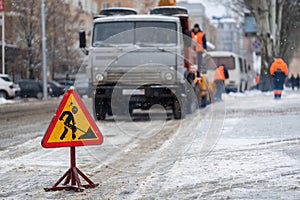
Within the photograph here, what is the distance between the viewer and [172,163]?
8.63 m

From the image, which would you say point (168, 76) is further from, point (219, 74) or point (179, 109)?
point (219, 74)

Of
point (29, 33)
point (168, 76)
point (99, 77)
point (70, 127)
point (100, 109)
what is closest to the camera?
point (70, 127)

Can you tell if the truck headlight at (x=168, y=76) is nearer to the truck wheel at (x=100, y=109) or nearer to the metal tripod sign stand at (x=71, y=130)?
the truck wheel at (x=100, y=109)

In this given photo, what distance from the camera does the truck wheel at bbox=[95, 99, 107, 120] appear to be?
15.5m

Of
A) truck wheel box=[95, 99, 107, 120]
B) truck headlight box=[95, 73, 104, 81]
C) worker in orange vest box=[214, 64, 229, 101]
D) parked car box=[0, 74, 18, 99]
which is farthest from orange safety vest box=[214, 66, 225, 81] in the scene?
parked car box=[0, 74, 18, 99]

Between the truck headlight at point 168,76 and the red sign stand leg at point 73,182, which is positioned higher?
the truck headlight at point 168,76

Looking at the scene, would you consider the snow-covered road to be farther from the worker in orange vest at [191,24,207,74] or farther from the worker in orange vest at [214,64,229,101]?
the worker in orange vest at [214,64,229,101]

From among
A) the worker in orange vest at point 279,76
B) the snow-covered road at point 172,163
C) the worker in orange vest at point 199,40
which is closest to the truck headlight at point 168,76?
the snow-covered road at point 172,163

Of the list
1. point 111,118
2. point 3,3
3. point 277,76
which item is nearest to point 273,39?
point 277,76

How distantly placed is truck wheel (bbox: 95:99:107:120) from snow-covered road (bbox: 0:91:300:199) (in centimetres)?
148

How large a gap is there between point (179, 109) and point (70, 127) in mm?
9017

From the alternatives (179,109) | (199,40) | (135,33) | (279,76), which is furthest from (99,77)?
(279,76)

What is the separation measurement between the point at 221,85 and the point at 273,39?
10964 millimetres

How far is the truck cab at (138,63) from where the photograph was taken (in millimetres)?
14852
